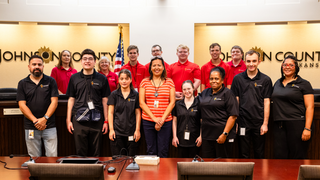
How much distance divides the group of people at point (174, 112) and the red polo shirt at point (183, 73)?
104 cm

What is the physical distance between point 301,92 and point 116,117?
2137mm

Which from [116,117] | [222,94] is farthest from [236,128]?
[116,117]

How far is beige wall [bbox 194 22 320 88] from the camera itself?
6859 mm

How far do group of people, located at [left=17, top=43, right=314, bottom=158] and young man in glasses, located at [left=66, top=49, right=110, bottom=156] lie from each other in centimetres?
1

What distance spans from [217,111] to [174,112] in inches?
21.5

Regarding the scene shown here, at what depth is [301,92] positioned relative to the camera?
288 centimetres

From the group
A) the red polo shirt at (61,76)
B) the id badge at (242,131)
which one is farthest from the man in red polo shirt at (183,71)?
the red polo shirt at (61,76)

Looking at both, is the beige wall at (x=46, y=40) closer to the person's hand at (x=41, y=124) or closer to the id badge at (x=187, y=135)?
the person's hand at (x=41, y=124)

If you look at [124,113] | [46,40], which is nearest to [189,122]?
[124,113]

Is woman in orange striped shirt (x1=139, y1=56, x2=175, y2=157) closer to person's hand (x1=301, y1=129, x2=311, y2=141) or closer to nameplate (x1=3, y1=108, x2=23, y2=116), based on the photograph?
person's hand (x1=301, y1=129, x2=311, y2=141)

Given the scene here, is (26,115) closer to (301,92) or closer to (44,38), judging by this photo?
(301,92)

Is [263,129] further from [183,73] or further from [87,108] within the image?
[87,108]

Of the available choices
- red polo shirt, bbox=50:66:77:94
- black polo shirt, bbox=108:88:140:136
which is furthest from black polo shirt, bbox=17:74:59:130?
red polo shirt, bbox=50:66:77:94

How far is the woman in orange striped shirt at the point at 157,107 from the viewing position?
3.05m
